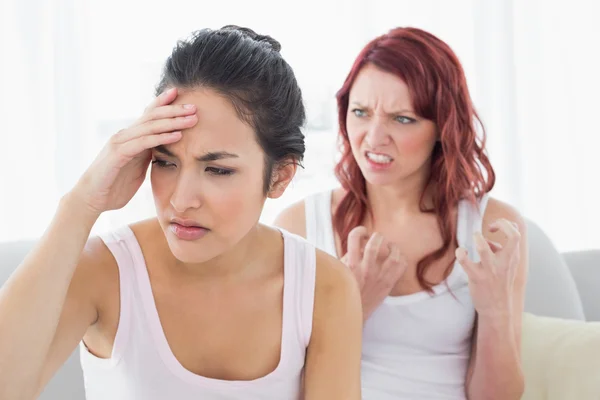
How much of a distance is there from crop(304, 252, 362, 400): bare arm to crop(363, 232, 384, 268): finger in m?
0.28

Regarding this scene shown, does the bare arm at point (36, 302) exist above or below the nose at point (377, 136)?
below

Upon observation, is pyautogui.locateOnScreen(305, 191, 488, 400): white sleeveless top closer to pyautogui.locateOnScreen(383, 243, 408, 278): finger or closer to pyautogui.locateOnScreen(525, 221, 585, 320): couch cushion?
pyautogui.locateOnScreen(383, 243, 408, 278): finger

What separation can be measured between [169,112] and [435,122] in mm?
854

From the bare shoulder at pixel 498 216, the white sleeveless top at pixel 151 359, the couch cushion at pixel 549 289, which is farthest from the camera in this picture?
the couch cushion at pixel 549 289

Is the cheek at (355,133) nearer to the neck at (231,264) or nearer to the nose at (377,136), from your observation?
the nose at (377,136)

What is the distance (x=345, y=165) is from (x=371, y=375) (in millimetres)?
521

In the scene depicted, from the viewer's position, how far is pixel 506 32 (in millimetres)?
3473

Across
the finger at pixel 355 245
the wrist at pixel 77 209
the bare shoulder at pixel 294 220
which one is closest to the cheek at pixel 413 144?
the finger at pixel 355 245

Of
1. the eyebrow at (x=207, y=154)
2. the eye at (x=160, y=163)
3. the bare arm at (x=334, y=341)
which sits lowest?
the bare arm at (x=334, y=341)

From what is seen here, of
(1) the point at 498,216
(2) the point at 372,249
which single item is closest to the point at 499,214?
(1) the point at 498,216

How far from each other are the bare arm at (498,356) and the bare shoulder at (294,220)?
1.56 feet

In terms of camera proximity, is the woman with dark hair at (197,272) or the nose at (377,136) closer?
the woman with dark hair at (197,272)

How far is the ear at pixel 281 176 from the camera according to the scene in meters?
1.49

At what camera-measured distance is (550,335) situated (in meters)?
2.07
